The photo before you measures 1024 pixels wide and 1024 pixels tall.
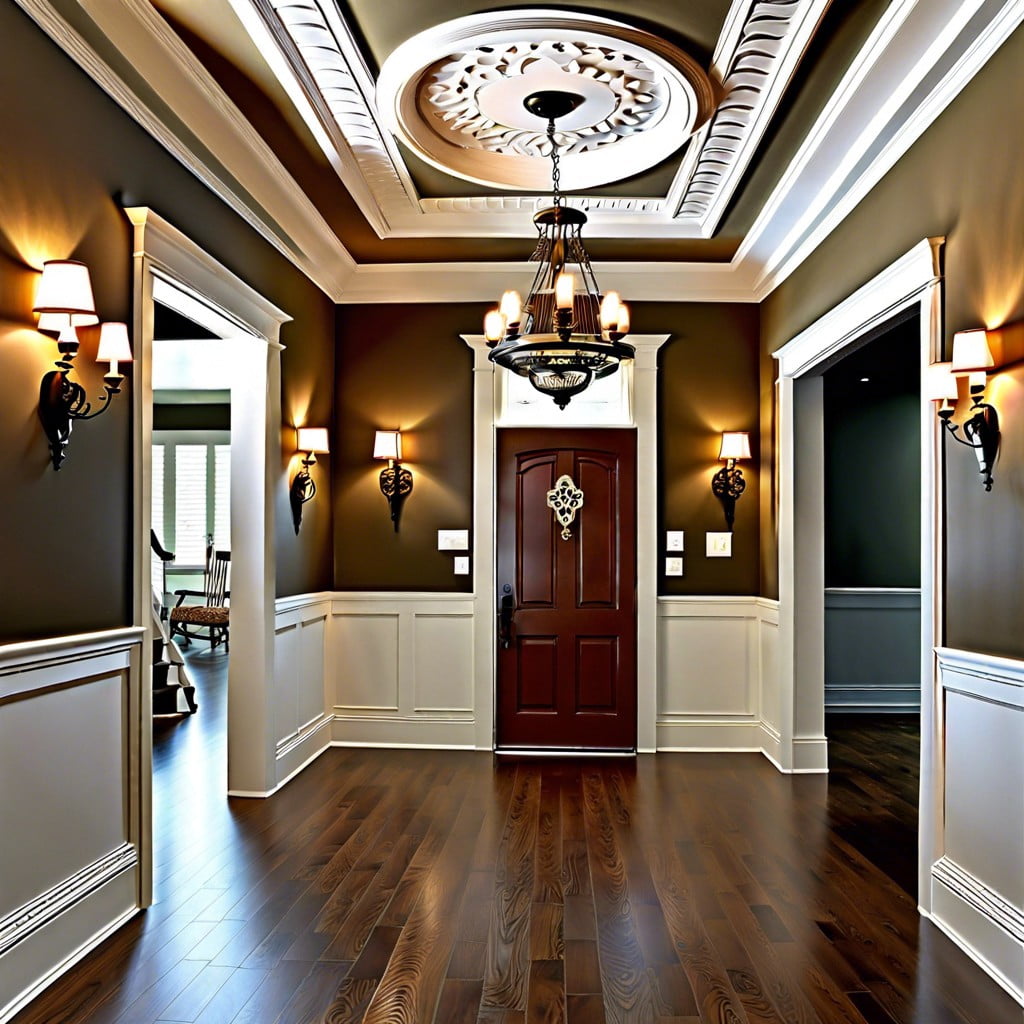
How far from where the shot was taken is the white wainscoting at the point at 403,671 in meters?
6.48

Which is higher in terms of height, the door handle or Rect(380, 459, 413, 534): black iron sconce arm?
Rect(380, 459, 413, 534): black iron sconce arm

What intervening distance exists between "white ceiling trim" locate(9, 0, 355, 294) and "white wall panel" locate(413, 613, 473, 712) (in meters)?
2.44

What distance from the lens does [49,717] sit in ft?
10.0

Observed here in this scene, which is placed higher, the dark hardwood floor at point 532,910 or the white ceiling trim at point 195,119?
the white ceiling trim at point 195,119

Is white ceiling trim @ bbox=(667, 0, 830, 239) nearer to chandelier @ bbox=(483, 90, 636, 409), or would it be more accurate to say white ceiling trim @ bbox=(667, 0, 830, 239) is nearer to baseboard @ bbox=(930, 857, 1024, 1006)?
chandelier @ bbox=(483, 90, 636, 409)

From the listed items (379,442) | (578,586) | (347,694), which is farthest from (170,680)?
(578,586)

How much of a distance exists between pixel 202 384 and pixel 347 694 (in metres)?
5.14

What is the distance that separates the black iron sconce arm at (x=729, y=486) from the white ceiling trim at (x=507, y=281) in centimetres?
113

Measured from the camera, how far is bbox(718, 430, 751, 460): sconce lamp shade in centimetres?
632

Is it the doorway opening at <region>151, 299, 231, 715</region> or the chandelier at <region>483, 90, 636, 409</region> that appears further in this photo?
the doorway opening at <region>151, 299, 231, 715</region>

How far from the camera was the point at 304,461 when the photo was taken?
582 cm

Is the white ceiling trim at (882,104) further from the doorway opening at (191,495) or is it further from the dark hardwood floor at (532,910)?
the doorway opening at (191,495)

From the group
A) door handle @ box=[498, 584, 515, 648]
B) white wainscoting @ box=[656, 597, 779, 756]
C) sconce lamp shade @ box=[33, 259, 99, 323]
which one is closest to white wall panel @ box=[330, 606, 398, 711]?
door handle @ box=[498, 584, 515, 648]

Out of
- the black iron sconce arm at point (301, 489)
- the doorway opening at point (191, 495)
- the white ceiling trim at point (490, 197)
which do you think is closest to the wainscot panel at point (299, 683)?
the black iron sconce arm at point (301, 489)
